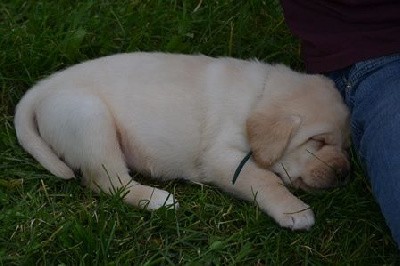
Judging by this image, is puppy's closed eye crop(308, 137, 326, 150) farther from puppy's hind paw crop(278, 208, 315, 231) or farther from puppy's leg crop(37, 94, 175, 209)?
puppy's leg crop(37, 94, 175, 209)

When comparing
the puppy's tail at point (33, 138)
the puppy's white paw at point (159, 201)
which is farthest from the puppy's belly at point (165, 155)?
the puppy's tail at point (33, 138)

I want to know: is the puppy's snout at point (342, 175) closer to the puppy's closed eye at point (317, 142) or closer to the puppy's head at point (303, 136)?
the puppy's head at point (303, 136)

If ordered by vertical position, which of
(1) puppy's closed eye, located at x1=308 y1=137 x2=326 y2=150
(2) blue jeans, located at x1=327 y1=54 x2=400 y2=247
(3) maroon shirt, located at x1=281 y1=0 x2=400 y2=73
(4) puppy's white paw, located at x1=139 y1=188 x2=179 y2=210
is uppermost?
(3) maroon shirt, located at x1=281 y1=0 x2=400 y2=73

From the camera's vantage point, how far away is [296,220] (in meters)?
3.24

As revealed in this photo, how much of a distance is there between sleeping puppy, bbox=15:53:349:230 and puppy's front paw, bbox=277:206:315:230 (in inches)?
2.2

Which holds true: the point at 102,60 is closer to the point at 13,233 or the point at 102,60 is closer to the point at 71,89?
the point at 71,89

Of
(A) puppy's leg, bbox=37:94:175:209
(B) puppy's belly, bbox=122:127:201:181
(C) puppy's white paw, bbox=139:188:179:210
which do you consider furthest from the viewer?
(B) puppy's belly, bbox=122:127:201:181

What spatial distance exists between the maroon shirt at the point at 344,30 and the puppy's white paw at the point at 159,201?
0.89 meters

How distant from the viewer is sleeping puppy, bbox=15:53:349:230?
11.2ft

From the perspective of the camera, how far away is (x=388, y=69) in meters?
3.47

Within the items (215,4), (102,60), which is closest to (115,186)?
(102,60)

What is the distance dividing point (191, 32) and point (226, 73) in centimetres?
85

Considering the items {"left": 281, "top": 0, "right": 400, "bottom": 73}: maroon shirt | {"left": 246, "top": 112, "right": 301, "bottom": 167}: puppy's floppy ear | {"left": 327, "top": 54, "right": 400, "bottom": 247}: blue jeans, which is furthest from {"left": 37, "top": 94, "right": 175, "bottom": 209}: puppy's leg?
{"left": 281, "top": 0, "right": 400, "bottom": 73}: maroon shirt

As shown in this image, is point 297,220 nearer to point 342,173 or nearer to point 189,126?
point 342,173
